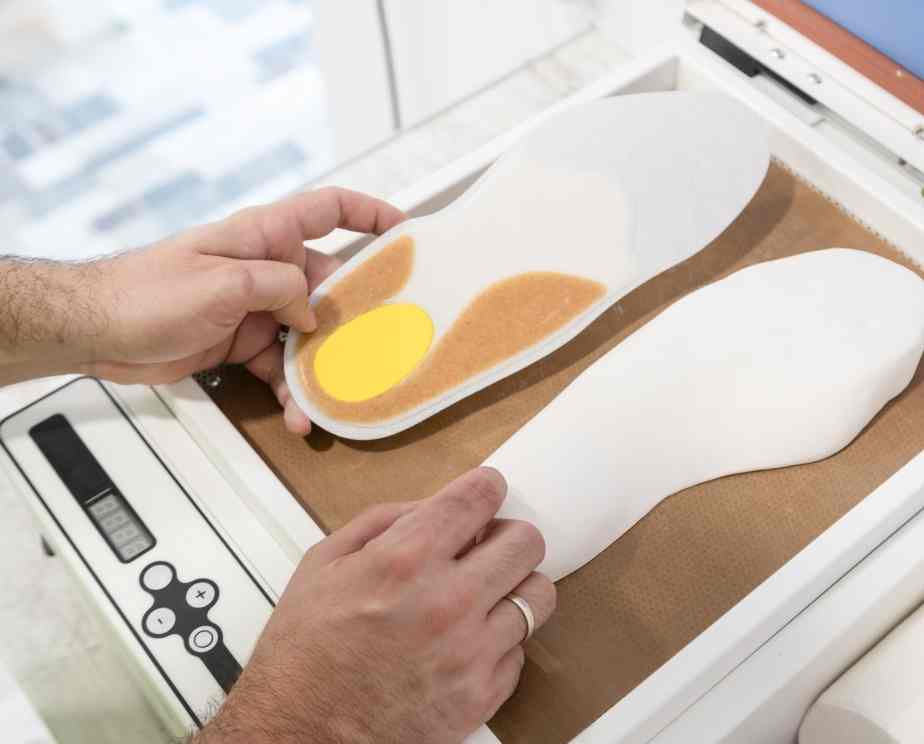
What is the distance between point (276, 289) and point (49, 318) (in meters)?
0.18

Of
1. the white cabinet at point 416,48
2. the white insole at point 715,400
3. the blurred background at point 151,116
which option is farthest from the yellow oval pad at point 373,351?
the blurred background at point 151,116

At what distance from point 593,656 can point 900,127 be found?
1.72ft

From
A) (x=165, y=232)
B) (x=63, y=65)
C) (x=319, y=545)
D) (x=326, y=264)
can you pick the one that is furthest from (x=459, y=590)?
(x=63, y=65)

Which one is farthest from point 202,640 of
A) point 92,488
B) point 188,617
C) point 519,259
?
point 519,259

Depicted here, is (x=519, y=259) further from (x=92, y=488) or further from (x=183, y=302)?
(x=92, y=488)

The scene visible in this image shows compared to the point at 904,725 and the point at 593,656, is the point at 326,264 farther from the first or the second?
the point at 904,725

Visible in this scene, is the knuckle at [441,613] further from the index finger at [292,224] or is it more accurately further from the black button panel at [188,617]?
the index finger at [292,224]

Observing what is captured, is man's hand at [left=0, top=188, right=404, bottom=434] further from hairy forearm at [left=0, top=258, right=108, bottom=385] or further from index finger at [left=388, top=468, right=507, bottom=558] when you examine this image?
index finger at [left=388, top=468, right=507, bottom=558]

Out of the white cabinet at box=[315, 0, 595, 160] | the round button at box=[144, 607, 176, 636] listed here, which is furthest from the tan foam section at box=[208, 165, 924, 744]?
the white cabinet at box=[315, 0, 595, 160]

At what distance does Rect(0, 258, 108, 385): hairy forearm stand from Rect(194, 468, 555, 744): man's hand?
0.26m

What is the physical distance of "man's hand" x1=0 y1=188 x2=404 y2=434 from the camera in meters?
0.71

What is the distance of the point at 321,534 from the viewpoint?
0.69 m

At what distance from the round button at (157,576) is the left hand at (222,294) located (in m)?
0.14

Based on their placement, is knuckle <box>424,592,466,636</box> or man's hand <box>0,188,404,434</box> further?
man's hand <box>0,188,404,434</box>
